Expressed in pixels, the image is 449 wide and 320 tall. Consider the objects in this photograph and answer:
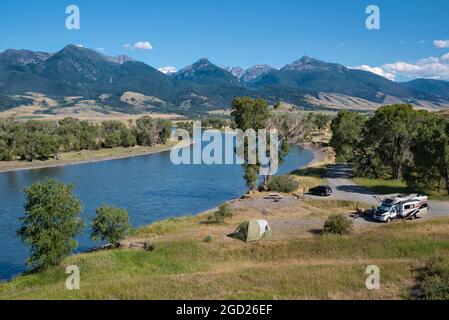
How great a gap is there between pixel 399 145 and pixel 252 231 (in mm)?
39614

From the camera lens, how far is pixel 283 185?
6275 centimetres

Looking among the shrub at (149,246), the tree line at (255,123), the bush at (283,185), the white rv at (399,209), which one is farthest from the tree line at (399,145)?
the shrub at (149,246)

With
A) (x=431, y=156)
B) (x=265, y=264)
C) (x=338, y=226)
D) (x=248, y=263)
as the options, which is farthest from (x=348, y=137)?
(x=265, y=264)

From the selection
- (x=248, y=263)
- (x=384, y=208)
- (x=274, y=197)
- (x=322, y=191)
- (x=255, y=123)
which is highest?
(x=255, y=123)

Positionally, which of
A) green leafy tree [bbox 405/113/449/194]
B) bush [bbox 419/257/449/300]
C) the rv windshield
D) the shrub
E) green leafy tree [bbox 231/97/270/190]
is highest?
green leafy tree [bbox 231/97/270/190]

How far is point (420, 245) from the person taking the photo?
3400cm

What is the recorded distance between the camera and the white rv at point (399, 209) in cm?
4219

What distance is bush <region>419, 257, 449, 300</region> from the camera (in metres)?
22.4

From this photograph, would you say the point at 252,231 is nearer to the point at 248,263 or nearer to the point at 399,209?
the point at 248,263

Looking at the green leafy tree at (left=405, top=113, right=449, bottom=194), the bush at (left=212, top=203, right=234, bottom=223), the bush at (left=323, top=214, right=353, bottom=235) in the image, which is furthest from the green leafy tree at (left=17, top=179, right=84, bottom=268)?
the green leafy tree at (left=405, top=113, right=449, bottom=194)

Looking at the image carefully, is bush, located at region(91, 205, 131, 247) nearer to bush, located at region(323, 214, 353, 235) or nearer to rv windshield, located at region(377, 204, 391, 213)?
bush, located at region(323, 214, 353, 235)

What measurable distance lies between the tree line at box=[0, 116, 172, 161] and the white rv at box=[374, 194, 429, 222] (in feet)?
319
